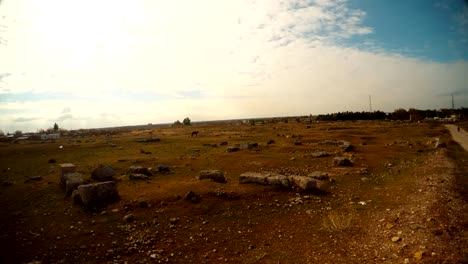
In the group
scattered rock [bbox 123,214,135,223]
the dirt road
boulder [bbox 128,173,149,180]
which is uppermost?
boulder [bbox 128,173,149,180]

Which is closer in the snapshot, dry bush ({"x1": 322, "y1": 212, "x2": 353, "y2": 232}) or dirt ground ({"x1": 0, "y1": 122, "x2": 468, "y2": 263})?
dirt ground ({"x1": 0, "y1": 122, "x2": 468, "y2": 263})

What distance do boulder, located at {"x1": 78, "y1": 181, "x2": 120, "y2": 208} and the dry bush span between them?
30.2 ft

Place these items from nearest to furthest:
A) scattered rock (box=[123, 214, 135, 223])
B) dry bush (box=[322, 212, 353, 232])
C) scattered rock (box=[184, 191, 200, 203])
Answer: dry bush (box=[322, 212, 353, 232]), scattered rock (box=[123, 214, 135, 223]), scattered rock (box=[184, 191, 200, 203])

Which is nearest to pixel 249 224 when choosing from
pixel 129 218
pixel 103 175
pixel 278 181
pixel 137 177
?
pixel 278 181

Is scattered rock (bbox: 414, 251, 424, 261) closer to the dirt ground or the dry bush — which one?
the dirt ground

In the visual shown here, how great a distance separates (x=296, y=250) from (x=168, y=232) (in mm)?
4503

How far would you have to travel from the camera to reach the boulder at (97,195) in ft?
42.6

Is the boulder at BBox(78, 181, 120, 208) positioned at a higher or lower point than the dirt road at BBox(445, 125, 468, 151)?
higher

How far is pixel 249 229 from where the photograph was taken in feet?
34.9

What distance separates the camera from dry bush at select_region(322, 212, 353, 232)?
10203 mm

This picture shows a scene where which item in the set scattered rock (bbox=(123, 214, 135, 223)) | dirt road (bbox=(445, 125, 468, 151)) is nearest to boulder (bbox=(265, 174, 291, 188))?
scattered rock (bbox=(123, 214, 135, 223))

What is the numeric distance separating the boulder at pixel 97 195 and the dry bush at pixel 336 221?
9193 millimetres

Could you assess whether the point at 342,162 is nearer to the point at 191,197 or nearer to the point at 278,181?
the point at 278,181

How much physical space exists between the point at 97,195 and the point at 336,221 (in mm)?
10202
